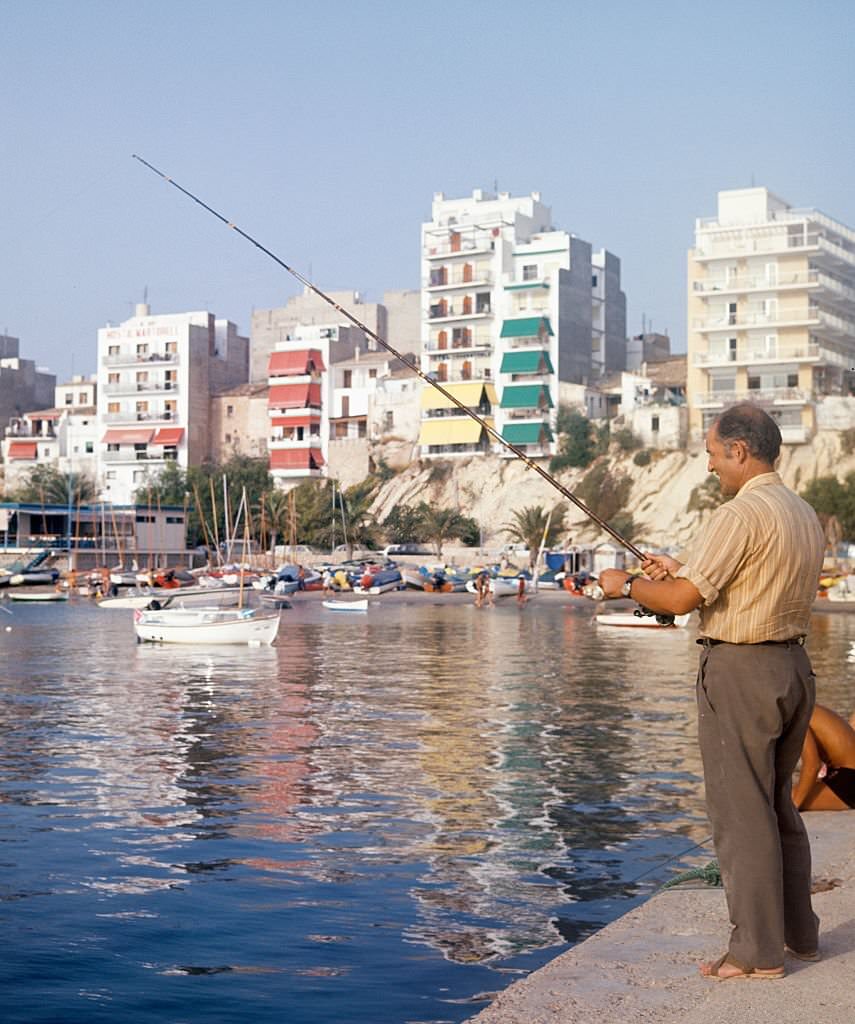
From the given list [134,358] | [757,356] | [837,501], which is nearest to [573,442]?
[757,356]

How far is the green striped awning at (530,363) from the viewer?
96625 mm

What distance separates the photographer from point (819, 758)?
9867 millimetres

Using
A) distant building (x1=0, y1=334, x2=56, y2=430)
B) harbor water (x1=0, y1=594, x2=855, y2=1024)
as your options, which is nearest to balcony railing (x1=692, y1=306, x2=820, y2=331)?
harbor water (x1=0, y1=594, x2=855, y2=1024)

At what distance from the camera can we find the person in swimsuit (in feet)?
31.4

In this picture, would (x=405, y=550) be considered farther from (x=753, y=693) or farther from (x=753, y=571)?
(x=753, y=693)

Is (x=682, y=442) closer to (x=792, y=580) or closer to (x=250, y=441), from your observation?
(x=250, y=441)

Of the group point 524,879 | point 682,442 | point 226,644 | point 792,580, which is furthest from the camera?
point 682,442

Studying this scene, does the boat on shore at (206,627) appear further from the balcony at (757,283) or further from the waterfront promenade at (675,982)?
the balcony at (757,283)

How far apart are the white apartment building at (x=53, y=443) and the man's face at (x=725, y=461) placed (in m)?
113

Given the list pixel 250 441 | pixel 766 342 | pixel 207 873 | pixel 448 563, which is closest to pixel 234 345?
pixel 250 441

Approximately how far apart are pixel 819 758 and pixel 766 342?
7769cm

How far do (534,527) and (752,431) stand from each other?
8344cm

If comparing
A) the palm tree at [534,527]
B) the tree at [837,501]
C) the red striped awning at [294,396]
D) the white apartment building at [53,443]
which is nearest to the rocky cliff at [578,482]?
the palm tree at [534,527]

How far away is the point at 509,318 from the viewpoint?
98875mm
